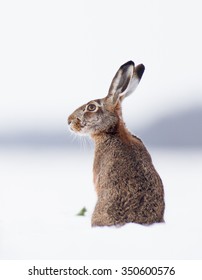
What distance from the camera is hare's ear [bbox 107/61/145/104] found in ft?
9.13

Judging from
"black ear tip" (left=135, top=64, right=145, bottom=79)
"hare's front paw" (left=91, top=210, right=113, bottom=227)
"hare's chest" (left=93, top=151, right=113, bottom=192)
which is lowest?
"hare's front paw" (left=91, top=210, right=113, bottom=227)

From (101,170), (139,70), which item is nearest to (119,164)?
(101,170)

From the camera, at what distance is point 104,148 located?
2785 millimetres

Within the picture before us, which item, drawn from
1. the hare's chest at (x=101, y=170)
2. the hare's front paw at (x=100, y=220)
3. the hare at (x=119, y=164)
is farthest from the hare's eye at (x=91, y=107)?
the hare's front paw at (x=100, y=220)

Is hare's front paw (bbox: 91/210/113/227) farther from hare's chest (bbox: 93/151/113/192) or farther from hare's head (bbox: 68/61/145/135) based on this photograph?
hare's head (bbox: 68/61/145/135)

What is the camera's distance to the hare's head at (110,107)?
110 inches

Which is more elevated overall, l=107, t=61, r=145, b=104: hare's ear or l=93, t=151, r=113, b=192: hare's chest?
l=107, t=61, r=145, b=104: hare's ear

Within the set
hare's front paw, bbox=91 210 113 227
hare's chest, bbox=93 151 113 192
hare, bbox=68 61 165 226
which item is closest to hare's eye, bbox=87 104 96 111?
hare, bbox=68 61 165 226

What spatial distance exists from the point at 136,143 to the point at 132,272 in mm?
421

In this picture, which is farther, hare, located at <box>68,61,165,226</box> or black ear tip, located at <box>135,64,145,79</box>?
black ear tip, located at <box>135,64,145,79</box>

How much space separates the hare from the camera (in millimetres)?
2713

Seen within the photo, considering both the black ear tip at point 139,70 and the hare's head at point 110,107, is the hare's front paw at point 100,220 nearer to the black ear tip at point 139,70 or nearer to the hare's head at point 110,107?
the hare's head at point 110,107
